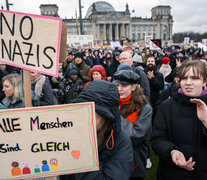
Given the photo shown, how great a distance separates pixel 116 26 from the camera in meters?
66.8

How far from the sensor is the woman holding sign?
111cm

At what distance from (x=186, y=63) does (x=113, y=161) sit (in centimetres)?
103

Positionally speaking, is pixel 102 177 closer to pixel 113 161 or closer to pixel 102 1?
pixel 113 161

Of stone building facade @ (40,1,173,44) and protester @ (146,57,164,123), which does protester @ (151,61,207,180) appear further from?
stone building facade @ (40,1,173,44)

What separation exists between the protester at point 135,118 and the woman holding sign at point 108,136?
1.74 feet

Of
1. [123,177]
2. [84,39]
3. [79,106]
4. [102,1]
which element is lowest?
[123,177]

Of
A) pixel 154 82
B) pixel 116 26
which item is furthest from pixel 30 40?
pixel 116 26

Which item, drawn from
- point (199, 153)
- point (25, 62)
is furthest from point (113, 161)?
point (25, 62)

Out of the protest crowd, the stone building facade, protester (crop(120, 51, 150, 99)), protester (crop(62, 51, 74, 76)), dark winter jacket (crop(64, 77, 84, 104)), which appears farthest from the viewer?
the stone building facade

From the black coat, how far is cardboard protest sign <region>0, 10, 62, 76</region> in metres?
1.00

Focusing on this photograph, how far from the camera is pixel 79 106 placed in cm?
106

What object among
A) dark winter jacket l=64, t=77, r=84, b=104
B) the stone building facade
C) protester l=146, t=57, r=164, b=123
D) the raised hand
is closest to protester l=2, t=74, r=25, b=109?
dark winter jacket l=64, t=77, r=84, b=104

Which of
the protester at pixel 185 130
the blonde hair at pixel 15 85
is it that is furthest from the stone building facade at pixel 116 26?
the protester at pixel 185 130

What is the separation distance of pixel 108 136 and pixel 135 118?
0.76 m
